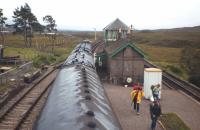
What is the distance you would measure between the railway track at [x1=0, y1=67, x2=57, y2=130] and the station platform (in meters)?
4.53

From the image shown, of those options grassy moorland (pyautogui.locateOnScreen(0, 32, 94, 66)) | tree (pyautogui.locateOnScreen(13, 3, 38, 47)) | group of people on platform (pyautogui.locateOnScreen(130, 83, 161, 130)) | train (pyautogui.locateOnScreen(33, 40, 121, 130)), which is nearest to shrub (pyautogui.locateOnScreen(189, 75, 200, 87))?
group of people on platform (pyautogui.locateOnScreen(130, 83, 161, 130))

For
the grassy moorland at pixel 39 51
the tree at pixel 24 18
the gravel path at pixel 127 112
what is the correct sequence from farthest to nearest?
the tree at pixel 24 18 → the grassy moorland at pixel 39 51 → the gravel path at pixel 127 112

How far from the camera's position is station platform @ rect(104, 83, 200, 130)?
15.7 metres

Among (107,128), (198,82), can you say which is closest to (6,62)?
(198,82)

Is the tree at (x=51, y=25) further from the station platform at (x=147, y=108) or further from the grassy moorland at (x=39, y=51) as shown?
the station platform at (x=147, y=108)

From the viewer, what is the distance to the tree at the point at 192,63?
29.3 metres

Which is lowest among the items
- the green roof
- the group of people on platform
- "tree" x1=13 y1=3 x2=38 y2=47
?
the group of people on platform

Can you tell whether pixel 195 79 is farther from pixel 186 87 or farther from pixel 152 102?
pixel 152 102

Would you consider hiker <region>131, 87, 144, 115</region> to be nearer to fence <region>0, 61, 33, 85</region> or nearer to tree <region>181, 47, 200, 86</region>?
fence <region>0, 61, 33, 85</region>

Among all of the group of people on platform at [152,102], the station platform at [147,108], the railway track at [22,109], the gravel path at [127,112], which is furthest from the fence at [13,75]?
the group of people on platform at [152,102]

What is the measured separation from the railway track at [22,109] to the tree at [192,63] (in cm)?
1285

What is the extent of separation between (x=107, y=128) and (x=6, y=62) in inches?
1144

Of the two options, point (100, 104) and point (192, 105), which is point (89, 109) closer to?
point (100, 104)

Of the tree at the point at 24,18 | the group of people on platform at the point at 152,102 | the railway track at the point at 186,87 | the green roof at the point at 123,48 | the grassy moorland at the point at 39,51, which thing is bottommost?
the railway track at the point at 186,87
